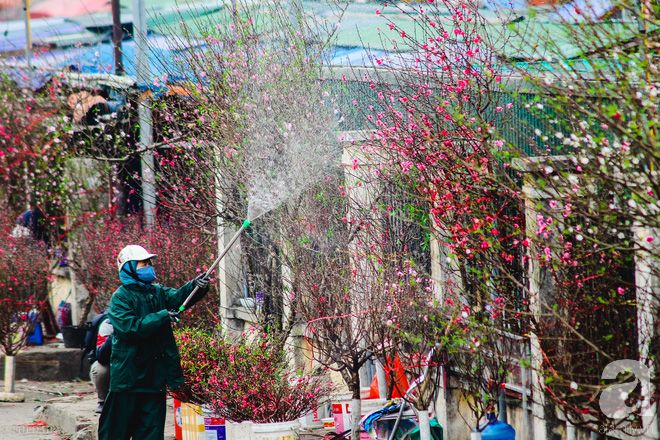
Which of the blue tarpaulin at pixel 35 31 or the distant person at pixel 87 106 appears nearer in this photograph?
the distant person at pixel 87 106

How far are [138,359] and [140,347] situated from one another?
109 millimetres

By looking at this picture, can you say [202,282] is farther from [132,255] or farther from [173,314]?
[132,255]

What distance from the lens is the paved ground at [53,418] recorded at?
9312 mm

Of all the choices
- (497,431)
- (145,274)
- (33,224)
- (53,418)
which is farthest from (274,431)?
(33,224)

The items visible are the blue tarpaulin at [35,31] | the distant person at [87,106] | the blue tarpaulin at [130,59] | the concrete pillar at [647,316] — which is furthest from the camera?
the blue tarpaulin at [35,31]

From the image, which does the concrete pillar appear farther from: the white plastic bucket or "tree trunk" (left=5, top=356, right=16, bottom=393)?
"tree trunk" (left=5, top=356, right=16, bottom=393)

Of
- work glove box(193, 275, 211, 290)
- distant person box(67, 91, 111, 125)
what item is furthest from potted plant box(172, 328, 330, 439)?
distant person box(67, 91, 111, 125)

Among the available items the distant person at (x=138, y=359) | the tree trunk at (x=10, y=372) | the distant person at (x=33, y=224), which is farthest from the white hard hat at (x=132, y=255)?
the distant person at (x=33, y=224)

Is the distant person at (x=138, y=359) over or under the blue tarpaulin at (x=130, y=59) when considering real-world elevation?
under

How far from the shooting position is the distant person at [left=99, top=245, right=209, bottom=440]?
6531mm

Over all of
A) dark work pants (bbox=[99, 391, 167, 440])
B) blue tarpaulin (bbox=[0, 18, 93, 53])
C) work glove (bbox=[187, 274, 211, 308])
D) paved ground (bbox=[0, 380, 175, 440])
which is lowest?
paved ground (bbox=[0, 380, 175, 440])

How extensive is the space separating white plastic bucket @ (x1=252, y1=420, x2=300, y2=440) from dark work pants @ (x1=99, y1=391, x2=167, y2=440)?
803mm

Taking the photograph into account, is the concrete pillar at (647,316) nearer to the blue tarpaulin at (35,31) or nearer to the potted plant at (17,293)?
the potted plant at (17,293)

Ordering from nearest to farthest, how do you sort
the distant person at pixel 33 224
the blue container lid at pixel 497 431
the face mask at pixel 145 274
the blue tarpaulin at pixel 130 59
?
the blue container lid at pixel 497 431 < the face mask at pixel 145 274 < the blue tarpaulin at pixel 130 59 < the distant person at pixel 33 224
